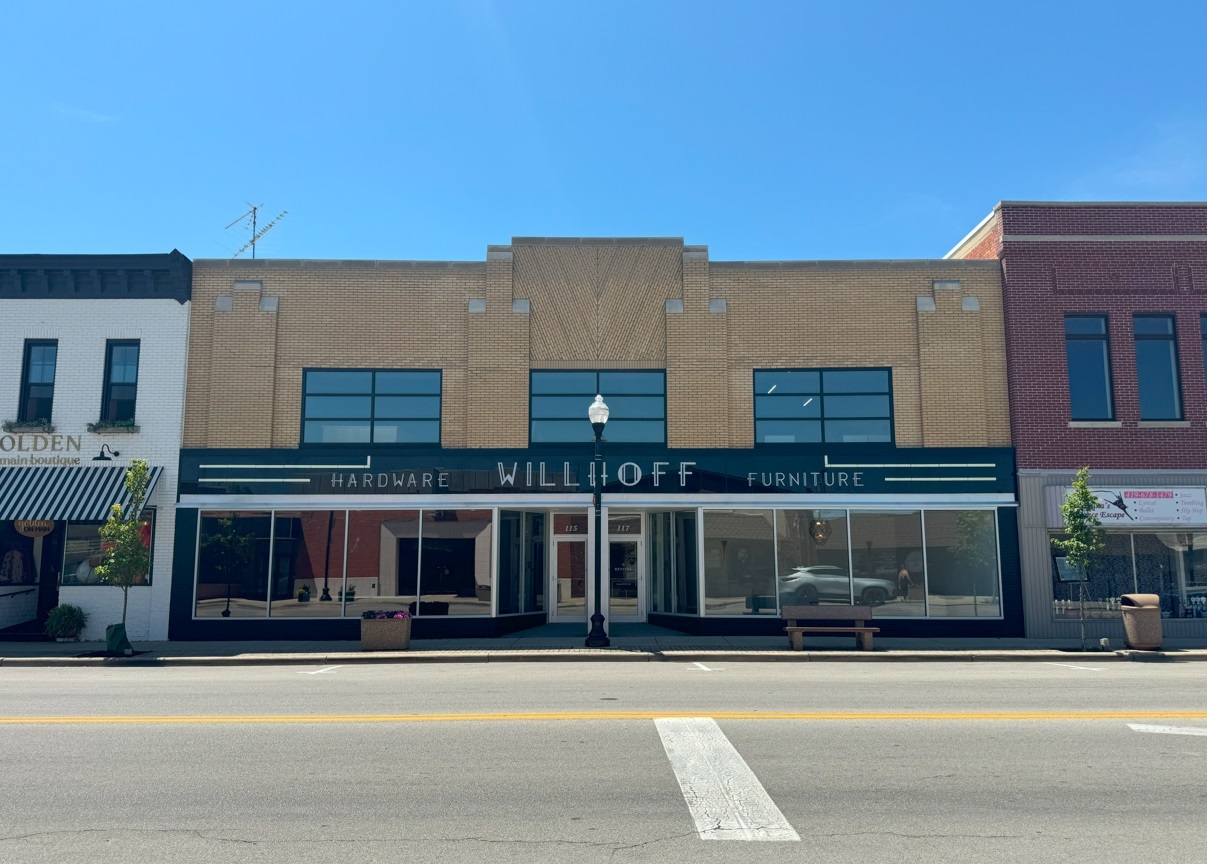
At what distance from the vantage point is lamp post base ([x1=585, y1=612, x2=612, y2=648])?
1717 centimetres


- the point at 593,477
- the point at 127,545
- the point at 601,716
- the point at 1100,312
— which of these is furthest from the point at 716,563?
the point at 127,545

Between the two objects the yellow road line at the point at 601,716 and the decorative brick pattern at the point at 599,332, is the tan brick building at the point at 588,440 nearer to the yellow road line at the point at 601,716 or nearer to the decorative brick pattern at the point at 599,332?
the decorative brick pattern at the point at 599,332

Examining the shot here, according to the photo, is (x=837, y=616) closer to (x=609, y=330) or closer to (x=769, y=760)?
(x=609, y=330)

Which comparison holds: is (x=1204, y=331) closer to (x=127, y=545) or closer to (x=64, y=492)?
(x=127, y=545)

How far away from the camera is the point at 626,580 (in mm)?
21078

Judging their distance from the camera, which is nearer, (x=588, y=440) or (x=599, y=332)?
(x=588, y=440)

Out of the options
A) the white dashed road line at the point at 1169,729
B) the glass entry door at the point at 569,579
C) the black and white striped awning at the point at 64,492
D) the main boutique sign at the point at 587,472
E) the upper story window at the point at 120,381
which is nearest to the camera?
the white dashed road line at the point at 1169,729

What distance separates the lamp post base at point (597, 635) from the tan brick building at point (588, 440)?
1.39 metres

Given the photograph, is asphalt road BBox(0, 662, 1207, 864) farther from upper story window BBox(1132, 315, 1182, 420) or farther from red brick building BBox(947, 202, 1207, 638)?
upper story window BBox(1132, 315, 1182, 420)

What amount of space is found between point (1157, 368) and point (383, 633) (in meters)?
17.2

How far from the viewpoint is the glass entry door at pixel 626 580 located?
21.0m

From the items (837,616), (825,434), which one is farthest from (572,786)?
(825,434)

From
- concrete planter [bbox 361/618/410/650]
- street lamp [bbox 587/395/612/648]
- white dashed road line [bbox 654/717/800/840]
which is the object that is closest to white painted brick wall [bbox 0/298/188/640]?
concrete planter [bbox 361/618/410/650]

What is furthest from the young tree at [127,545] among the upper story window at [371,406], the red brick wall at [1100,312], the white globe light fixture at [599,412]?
the red brick wall at [1100,312]
